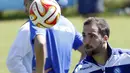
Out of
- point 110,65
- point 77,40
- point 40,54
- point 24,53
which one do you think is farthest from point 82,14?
point 110,65

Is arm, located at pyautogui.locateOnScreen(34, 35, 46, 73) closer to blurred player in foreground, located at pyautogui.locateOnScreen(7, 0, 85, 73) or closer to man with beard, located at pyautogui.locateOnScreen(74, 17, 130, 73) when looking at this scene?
blurred player in foreground, located at pyautogui.locateOnScreen(7, 0, 85, 73)

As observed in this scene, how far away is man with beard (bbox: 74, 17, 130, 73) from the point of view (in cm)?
524

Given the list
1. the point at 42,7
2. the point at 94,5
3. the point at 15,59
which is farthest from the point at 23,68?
the point at 94,5

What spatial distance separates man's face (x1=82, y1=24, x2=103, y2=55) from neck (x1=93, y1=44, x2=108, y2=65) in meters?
0.04

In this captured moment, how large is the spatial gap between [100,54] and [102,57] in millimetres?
43

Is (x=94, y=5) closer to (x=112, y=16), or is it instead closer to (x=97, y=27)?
(x=112, y=16)

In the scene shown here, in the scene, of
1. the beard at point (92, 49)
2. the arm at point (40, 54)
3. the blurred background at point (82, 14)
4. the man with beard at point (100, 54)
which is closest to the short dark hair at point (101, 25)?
the man with beard at point (100, 54)

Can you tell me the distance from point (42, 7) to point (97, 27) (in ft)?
2.50

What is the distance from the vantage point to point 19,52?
611 centimetres

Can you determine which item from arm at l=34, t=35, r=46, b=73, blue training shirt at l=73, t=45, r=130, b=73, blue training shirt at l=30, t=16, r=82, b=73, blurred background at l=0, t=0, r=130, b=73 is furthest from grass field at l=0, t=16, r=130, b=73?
blue training shirt at l=73, t=45, r=130, b=73

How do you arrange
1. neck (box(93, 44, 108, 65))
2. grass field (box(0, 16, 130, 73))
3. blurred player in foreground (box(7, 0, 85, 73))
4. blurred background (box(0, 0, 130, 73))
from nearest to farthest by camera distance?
Answer: 1. neck (box(93, 44, 108, 65))
2. blurred player in foreground (box(7, 0, 85, 73))
3. grass field (box(0, 16, 130, 73))
4. blurred background (box(0, 0, 130, 73))

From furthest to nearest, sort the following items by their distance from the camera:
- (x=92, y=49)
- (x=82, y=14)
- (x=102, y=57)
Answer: (x=82, y=14) → (x=102, y=57) → (x=92, y=49)

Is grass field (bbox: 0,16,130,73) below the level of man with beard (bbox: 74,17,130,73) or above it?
below

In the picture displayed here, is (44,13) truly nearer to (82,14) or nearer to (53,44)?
(53,44)
